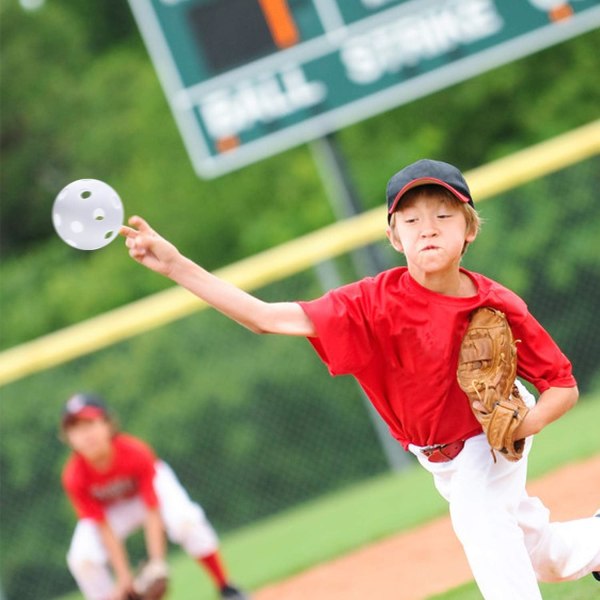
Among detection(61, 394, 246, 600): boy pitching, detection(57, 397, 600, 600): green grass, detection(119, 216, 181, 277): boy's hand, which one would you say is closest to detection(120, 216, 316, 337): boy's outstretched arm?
detection(119, 216, 181, 277): boy's hand

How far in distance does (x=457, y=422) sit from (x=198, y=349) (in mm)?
6319

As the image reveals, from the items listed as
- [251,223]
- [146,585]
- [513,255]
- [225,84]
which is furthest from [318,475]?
[251,223]

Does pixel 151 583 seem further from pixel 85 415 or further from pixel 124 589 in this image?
pixel 85 415

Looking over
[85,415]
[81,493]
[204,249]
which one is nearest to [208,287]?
[85,415]

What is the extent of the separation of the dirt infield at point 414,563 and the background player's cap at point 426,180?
2153mm

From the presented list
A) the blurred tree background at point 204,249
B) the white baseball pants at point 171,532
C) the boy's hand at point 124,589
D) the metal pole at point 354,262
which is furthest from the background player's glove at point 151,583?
the blurred tree background at point 204,249

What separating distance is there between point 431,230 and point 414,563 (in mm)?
2884

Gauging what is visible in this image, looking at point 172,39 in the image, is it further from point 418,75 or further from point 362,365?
point 362,365

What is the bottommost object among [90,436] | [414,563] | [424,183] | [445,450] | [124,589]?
[414,563]

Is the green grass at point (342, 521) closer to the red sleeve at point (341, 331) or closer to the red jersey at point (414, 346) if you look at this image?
the red jersey at point (414, 346)

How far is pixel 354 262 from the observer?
31.5ft

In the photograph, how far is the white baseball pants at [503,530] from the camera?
3.48 m

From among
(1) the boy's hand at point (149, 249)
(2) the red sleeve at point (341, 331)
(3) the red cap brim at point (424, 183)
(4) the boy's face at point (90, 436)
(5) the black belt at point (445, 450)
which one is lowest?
(5) the black belt at point (445, 450)

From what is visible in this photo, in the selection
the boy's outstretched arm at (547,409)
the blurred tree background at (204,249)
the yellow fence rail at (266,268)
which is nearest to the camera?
the boy's outstretched arm at (547,409)
